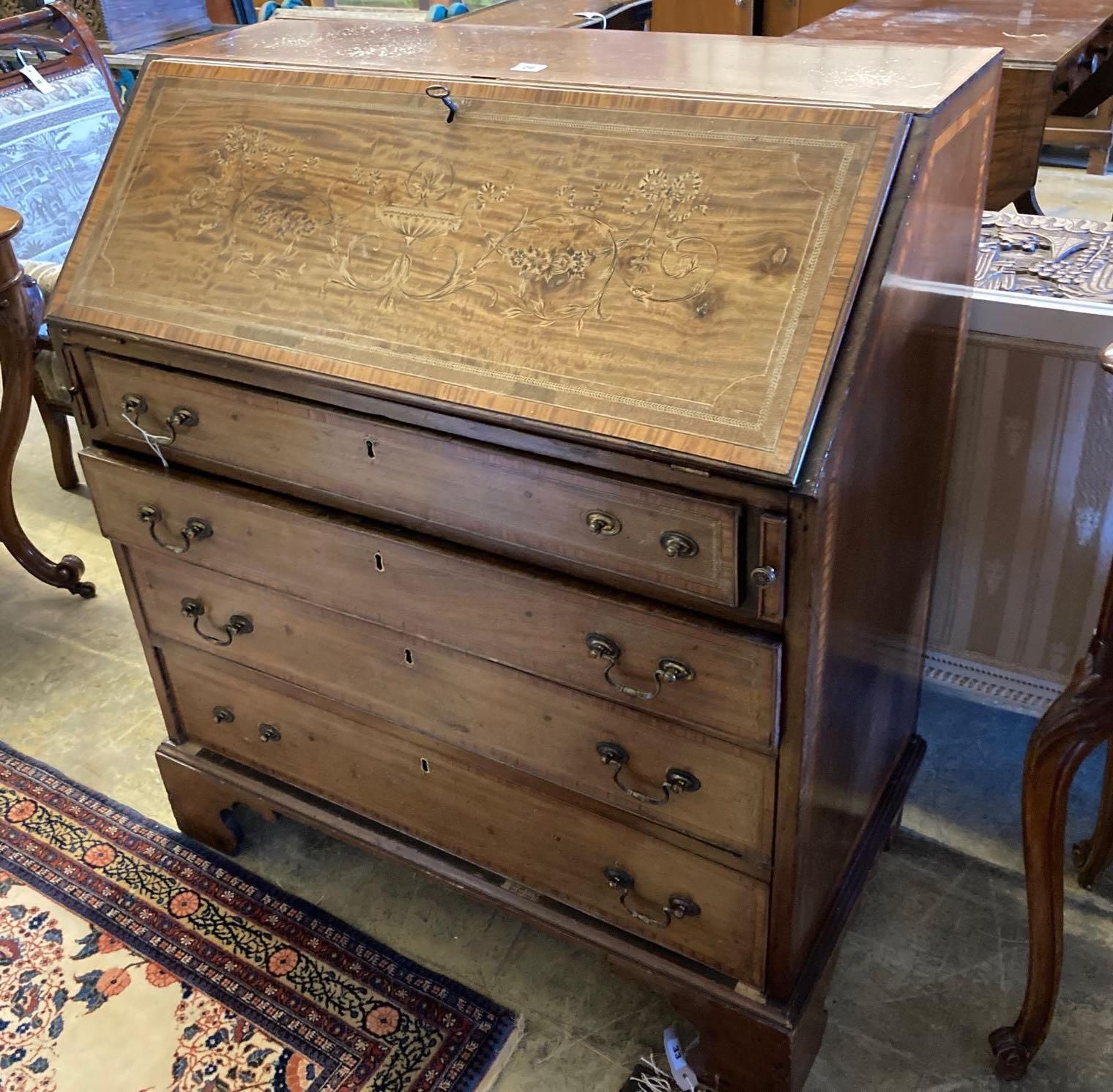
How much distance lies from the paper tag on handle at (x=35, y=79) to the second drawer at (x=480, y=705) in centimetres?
179

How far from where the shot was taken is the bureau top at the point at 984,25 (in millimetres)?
2741

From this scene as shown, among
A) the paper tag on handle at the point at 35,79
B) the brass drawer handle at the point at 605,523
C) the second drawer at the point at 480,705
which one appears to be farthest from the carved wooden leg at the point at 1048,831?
the paper tag on handle at the point at 35,79

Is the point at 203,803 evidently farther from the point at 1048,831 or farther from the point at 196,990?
the point at 1048,831

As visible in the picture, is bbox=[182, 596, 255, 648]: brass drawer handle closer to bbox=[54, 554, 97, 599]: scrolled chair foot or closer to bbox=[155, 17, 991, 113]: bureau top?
bbox=[155, 17, 991, 113]: bureau top

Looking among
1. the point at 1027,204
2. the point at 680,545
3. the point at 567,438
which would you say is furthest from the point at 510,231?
the point at 1027,204

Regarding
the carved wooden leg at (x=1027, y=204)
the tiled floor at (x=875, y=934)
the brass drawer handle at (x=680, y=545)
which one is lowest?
the tiled floor at (x=875, y=934)

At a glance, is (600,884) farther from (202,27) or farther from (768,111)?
(202,27)

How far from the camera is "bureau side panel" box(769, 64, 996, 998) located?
960mm

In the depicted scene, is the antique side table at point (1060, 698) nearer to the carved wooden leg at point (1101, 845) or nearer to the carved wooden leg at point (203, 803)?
the carved wooden leg at point (1101, 845)

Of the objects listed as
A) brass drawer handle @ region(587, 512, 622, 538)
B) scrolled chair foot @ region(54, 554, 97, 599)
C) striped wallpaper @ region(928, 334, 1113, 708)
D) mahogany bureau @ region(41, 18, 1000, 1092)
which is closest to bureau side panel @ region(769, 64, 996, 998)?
mahogany bureau @ region(41, 18, 1000, 1092)

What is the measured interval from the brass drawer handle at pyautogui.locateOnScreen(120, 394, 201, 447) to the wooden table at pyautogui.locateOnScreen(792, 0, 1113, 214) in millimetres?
2044

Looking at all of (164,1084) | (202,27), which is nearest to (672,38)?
(164,1084)

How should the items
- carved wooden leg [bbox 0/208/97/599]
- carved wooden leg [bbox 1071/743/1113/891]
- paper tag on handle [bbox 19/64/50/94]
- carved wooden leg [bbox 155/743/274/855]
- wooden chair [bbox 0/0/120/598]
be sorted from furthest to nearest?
paper tag on handle [bbox 19/64/50/94], wooden chair [bbox 0/0/120/598], carved wooden leg [bbox 0/208/97/599], carved wooden leg [bbox 155/743/274/855], carved wooden leg [bbox 1071/743/1113/891]

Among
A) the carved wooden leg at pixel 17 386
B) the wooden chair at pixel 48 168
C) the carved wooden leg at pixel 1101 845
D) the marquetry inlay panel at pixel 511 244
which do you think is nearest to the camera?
the marquetry inlay panel at pixel 511 244
